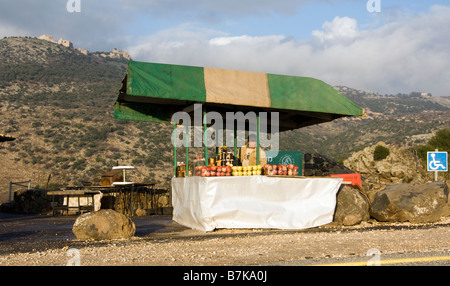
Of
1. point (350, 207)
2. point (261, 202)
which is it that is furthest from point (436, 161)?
point (261, 202)

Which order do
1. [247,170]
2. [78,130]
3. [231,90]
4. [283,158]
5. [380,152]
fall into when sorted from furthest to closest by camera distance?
[78,130]
[380,152]
[283,158]
[231,90]
[247,170]

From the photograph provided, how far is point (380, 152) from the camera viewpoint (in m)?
38.1

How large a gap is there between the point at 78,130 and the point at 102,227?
41.1 meters

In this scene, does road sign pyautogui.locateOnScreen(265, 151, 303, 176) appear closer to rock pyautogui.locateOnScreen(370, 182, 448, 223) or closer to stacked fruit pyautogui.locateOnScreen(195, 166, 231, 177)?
rock pyautogui.locateOnScreen(370, 182, 448, 223)

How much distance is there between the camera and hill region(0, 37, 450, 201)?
43.9 meters

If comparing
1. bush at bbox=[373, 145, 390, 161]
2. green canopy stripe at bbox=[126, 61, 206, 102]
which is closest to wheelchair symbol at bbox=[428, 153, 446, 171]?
green canopy stripe at bbox=[126, 61, 206, 102]

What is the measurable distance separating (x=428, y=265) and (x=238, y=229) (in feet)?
20.3

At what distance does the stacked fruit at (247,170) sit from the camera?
11977 millimetres

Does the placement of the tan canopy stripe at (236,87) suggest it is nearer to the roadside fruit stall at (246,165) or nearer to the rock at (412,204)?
the roadside fruit stall at (246,165)

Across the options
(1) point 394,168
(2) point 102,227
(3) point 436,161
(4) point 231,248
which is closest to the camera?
(4) point 231,248

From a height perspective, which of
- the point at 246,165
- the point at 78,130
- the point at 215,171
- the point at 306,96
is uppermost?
the point at 78,130

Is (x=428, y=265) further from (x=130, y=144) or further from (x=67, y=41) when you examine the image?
(x=67, y=41)

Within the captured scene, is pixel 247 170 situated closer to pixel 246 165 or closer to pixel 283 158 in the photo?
pixel 246 165
